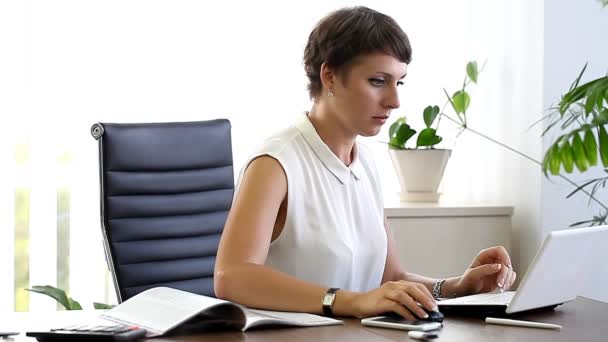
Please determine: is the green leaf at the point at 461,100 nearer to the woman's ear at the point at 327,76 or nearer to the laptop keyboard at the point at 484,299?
the woman's ear at the point at 327,76

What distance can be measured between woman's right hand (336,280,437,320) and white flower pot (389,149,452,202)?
200 centimetres

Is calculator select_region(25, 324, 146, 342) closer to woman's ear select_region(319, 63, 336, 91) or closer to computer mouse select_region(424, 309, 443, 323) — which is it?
computer mouse select_region(424, 309, 443, 323)

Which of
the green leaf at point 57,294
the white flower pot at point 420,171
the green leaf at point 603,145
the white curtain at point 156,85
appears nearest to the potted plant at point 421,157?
the white flower pot at point 420,171

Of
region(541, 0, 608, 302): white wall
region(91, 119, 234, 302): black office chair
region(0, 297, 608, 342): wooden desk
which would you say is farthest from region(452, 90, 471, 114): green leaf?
region(0, 297, 608, 342): wooden desk

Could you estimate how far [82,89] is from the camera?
3807mm

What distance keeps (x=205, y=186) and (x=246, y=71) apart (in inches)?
46.0

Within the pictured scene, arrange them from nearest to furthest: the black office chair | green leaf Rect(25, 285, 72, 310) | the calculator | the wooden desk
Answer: the calculator → the wooden desk → the black office chair → green leaf Rect(25, 285, 72, 310)

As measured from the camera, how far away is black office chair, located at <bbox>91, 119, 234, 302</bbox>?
277 cm

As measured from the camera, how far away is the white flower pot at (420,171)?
3.98 m

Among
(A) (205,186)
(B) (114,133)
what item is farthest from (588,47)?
(B) (114,133)

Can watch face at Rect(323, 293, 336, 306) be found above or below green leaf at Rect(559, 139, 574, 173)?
below

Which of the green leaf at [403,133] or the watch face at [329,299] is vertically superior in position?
the green leaf at [403,133]

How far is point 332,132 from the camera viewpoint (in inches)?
96.6

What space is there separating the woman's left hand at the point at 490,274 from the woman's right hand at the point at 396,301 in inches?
12.7
